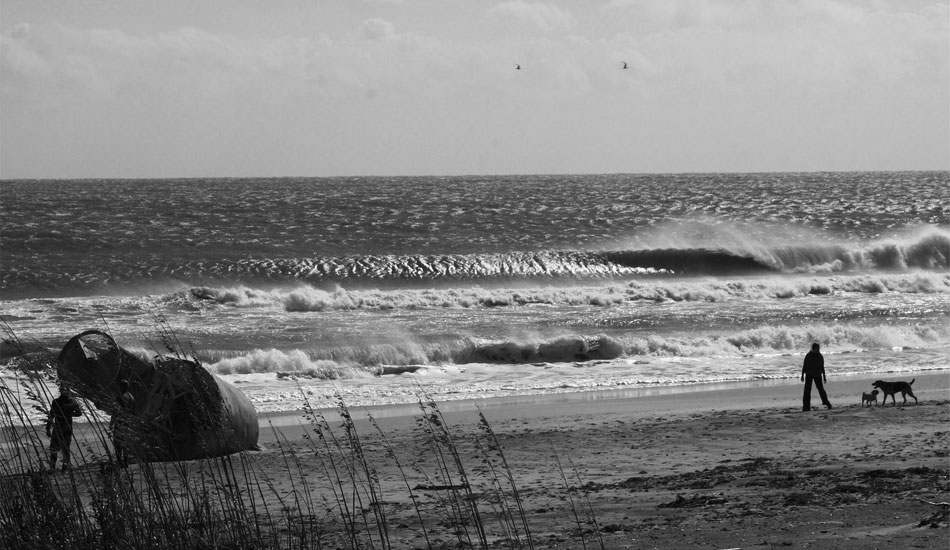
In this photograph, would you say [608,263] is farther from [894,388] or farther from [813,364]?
[894,388]

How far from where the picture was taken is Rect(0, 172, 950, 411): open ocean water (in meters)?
19.6

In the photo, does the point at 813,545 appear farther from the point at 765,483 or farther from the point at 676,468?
the point at 676,468

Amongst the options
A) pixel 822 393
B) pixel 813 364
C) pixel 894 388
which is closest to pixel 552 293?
pixel 813 364

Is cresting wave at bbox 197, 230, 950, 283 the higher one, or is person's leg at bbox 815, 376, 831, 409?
cresting wave at bbox 197, 230, 950, 283

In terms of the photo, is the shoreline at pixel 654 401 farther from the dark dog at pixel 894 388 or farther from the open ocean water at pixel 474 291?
the open ocean water at pixel 474 291

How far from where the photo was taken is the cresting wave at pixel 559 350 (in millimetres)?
19984

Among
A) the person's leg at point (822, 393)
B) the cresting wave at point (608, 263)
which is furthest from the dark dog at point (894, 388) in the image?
the cresting wave at point (608, 263)

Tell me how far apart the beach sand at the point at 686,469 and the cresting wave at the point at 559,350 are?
5.56 meters

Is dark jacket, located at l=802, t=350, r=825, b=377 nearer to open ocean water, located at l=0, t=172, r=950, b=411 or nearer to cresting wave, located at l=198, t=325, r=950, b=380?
open ocean water, located at l=0, t=172, r=950, b=411

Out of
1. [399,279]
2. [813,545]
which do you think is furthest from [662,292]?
[813,545]

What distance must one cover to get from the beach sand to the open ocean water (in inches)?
58.1

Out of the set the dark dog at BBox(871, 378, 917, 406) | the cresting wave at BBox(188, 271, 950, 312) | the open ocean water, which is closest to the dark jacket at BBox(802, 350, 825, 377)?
the dark dog at BBox(871, 378, 917, 406)

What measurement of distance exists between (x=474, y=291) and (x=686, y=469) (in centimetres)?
2395

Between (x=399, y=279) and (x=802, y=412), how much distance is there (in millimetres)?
25280
